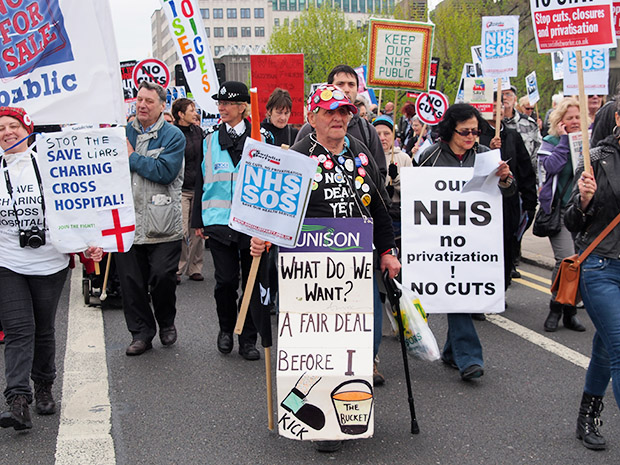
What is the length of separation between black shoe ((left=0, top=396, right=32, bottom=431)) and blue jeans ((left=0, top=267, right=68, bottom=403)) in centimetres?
4

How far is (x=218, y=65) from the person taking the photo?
14.6 meters

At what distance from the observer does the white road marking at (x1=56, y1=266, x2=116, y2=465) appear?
177 inches

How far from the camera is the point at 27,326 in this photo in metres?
4.84

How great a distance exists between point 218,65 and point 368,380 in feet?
36.7

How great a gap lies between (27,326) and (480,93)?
26.9ft

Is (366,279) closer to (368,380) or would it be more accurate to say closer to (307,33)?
(368,380)

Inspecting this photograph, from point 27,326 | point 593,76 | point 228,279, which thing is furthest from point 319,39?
point 27,326

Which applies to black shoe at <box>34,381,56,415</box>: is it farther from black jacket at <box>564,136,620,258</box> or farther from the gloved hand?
the gloved hand

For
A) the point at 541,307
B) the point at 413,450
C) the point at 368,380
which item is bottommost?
the point at 541,307

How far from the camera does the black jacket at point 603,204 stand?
173 inches

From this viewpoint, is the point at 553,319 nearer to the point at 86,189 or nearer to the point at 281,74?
the point at 86,189

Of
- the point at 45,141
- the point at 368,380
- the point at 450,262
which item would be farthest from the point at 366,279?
the point at 45,141

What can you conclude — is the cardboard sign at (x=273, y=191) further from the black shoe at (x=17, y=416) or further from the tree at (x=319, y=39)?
the tree at (x=319, y=39)

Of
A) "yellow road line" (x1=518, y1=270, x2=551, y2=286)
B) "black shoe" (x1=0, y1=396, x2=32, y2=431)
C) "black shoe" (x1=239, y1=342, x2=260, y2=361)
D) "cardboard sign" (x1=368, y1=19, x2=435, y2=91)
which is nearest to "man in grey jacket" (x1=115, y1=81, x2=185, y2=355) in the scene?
"black shoe" (x1=239, y1=342, x2=260, y2=361)
